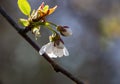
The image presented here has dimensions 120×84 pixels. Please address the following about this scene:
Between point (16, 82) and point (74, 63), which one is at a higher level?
point (16, 82)

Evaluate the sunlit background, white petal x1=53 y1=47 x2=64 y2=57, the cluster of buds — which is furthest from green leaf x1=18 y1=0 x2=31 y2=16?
the sunlit background

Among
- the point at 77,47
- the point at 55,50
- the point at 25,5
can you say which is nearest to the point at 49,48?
the point at 55,50

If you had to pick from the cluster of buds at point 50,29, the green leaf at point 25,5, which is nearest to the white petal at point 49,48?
the cluster of buds at point 50,29

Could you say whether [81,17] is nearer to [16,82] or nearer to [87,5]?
[87,5]

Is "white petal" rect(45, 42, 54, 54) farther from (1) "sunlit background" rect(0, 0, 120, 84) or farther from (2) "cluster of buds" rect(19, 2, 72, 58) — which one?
(1) "sunlit background" rect(0, 0, 120, 84)

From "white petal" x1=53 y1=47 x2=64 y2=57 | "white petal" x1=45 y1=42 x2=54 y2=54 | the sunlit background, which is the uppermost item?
"white petal" x1=45 y1=42 x2=54 y2=54

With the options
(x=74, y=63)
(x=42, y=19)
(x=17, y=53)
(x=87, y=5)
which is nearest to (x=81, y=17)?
(x=87, y=5)

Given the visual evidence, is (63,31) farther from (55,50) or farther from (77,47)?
(77,47)

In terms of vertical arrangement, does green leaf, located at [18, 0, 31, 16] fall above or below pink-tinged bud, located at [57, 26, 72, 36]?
above

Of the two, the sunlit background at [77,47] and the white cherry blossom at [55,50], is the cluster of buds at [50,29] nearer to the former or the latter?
the white cherry blossom at [55,50]
